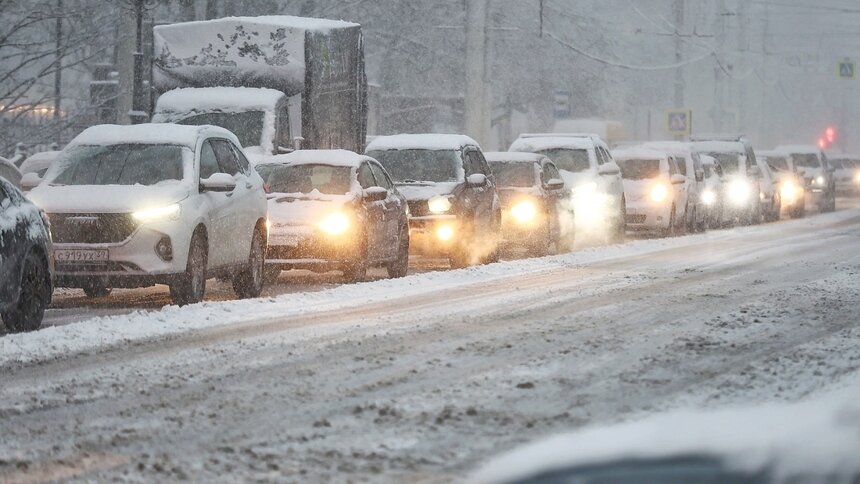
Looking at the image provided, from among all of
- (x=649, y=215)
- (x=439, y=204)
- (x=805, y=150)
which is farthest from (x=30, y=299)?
(x=805, y=150)

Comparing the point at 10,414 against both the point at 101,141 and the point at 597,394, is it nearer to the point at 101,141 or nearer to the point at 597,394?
the point at 597,394

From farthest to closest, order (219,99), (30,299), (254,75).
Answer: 1. (254,75)
2. (219,99)
3. (30,299)

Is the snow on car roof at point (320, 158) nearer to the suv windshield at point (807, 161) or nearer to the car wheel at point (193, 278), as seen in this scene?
the car wheel at point (193, 278)

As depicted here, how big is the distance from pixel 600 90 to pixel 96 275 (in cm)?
6331

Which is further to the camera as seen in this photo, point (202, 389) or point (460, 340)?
point (460, 340)

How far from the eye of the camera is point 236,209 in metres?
16.7

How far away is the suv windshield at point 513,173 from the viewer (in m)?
25.9

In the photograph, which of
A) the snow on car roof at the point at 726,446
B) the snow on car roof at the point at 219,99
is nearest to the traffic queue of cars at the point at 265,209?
the snow on car roof at the point at 219,99

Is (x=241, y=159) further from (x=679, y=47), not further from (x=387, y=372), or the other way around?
(x=679, y=47)

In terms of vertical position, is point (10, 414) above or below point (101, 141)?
below

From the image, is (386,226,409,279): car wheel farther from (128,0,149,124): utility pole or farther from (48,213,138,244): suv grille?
(128,0,149,124): utility pole

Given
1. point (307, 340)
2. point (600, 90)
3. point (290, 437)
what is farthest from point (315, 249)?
point (600, 90)

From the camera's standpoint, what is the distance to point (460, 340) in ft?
39.3

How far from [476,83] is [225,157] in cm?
1846
